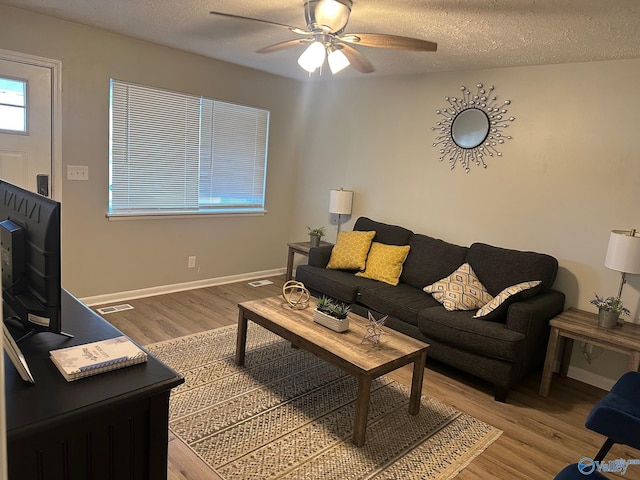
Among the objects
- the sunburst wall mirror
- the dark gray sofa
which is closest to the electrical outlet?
the dark gray sofa

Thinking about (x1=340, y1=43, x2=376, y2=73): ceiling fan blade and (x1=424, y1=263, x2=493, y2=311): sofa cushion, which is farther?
(x1=424, y1=263, x2=493, y2=311): sofa cushion

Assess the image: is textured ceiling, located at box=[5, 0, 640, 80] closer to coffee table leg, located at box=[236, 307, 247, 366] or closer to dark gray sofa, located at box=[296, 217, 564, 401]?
dark gray sofa, located at box=[296, 217, 564, 401]

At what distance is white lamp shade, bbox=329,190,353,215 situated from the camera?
482cm

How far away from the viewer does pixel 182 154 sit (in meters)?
4.50

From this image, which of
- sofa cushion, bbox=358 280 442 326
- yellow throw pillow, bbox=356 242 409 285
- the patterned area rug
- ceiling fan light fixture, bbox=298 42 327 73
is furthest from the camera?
yellow throw pillow, bbox=356 242 409 285

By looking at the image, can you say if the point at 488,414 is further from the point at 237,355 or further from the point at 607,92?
the point at 607,92

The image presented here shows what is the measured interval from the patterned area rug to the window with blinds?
5.35 feet

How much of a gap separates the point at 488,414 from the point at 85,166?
3.63 meters

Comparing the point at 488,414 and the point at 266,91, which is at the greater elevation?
the point at 266,91

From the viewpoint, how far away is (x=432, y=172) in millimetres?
4254

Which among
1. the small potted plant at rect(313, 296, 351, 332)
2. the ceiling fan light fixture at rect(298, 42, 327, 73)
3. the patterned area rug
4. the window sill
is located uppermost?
the ceiling fan light fixture at rect(298, 42, 327, 73)

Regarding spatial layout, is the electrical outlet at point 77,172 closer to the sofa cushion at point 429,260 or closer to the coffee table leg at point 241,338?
the coffee table leg at point 241,338

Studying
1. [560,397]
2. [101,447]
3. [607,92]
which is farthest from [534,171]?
[101,447]

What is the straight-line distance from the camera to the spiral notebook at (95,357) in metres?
1.30
